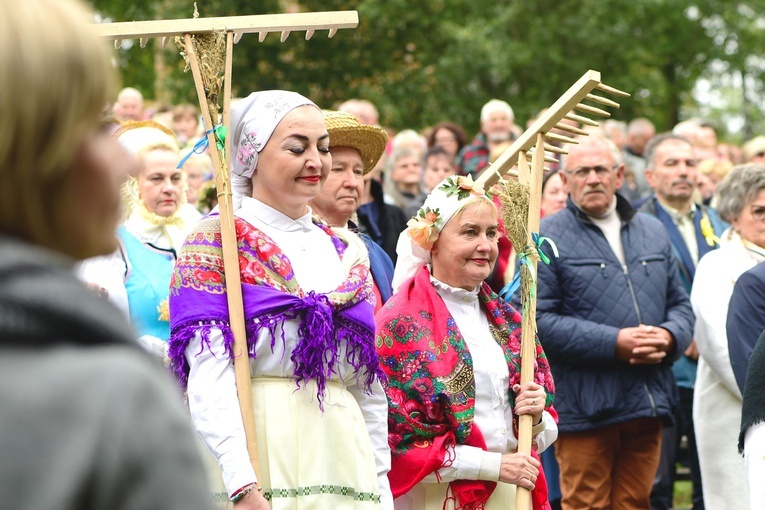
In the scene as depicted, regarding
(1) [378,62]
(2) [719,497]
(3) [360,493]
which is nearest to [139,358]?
(3) [360,493]

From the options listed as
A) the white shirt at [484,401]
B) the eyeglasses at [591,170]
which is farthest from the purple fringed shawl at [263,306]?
the eyeglasses at [591,170]

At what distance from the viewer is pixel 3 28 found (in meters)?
1.44

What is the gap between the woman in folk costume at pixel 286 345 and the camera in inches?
156

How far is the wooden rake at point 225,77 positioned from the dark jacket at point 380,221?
3.50 m

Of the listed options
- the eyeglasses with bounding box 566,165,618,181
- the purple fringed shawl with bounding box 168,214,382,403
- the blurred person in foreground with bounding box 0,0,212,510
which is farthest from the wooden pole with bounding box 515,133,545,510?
the blurred person in foreground with bounding box 0,0,212,510

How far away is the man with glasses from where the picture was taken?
27.6 ft

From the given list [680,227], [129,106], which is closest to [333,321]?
[680,227]

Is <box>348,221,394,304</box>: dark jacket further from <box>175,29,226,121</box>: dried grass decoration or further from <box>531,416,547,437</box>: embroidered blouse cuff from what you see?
<box>175,29,226,121</box>: dried grass decoration

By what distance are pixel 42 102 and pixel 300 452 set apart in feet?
8.91

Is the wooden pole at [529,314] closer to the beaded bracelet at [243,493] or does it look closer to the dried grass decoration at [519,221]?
the dried grass decoration at [519,221]

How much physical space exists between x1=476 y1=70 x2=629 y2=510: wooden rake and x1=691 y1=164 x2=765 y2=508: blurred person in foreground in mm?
1957

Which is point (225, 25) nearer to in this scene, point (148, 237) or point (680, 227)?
point (148, 237)

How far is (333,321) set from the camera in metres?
4.11

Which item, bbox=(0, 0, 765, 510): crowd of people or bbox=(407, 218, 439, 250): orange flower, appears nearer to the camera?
bbox=(0, 0, 765, 510): crowd of people
